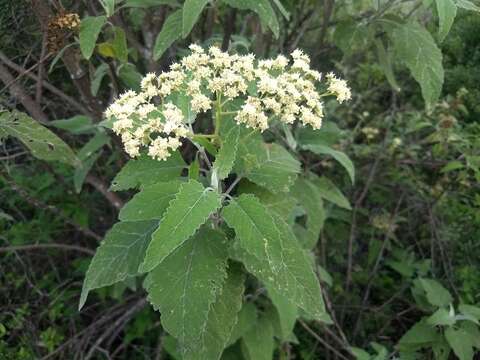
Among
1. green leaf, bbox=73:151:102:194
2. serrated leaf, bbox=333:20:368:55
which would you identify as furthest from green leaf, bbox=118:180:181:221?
serrated leaf, bbox=333:20:368:55

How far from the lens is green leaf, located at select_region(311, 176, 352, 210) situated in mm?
2756

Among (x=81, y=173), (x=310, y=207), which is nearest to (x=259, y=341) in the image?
(x=310, y=207)

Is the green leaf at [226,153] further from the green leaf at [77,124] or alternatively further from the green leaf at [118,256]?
the green leaf at [77,124]

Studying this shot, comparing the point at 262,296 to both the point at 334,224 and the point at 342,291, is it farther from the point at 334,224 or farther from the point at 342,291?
the point at 334,224

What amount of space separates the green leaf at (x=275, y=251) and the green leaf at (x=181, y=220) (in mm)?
90

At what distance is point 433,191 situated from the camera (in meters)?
3.48

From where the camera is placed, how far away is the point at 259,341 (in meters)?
2.54

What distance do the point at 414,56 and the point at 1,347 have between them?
8.95 ft

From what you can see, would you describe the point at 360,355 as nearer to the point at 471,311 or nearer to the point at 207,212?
the point at 471,311

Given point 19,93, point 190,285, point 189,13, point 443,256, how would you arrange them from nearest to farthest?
point 190,285, point 189,13, point 19,93, point 443,256

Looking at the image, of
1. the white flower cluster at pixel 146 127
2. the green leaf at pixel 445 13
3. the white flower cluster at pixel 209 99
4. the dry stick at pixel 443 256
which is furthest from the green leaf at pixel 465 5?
the dry stick at pixel 443 256

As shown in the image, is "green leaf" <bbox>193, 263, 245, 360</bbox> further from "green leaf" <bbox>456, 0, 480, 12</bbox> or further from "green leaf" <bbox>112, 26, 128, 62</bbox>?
"green leaf" <bbox>456, 0, 480, 12</bbox>

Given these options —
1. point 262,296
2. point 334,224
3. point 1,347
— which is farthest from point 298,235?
point 1,347

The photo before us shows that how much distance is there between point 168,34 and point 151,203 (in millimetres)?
979
